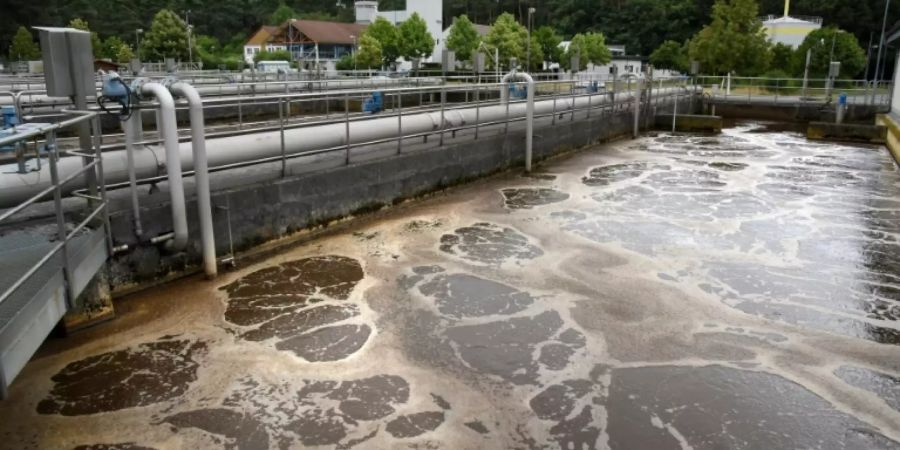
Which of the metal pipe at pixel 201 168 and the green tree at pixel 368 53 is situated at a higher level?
the green tree at pixel 368 53

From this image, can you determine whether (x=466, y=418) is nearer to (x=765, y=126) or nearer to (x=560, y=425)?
(x=560, y=425)

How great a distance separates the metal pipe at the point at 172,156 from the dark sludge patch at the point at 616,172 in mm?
7596

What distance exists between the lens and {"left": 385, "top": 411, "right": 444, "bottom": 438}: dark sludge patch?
3.93 m

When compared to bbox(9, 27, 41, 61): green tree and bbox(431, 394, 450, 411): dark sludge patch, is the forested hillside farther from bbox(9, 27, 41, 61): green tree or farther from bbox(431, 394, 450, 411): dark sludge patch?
bbox(431, 394, 450, 411): dark sludge patch

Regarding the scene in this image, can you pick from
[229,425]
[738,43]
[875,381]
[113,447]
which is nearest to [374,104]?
[229,425]

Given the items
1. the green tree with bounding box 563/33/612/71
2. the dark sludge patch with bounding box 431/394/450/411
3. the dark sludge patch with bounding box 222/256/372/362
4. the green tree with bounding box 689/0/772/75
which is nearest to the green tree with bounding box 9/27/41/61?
the green tree with bounding box 563/33/612/71

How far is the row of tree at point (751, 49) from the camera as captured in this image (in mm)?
38438

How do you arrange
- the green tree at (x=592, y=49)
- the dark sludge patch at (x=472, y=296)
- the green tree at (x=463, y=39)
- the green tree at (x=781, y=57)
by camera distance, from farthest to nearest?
1. the green tree at (x=592, y=49)
2. the green tree at (x=463, y=39)
3. the green tree at (x=781, y=57)
4. the dark sludge patch at (x=472, y=296)

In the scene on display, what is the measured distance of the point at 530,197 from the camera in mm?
10508

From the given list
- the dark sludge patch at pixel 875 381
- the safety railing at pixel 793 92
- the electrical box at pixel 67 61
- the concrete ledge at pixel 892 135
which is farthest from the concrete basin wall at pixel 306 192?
the safety railing at pixel 793 92

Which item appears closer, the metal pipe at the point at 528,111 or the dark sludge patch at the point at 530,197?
the dark sludge patch at the point at 530,197

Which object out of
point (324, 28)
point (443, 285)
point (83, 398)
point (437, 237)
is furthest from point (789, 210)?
point (324, 28)

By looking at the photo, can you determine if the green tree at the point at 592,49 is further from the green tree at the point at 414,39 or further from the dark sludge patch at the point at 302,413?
the dark sludge patch at the point at 302,413

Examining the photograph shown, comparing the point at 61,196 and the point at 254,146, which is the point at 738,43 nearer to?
the point at 254,146
